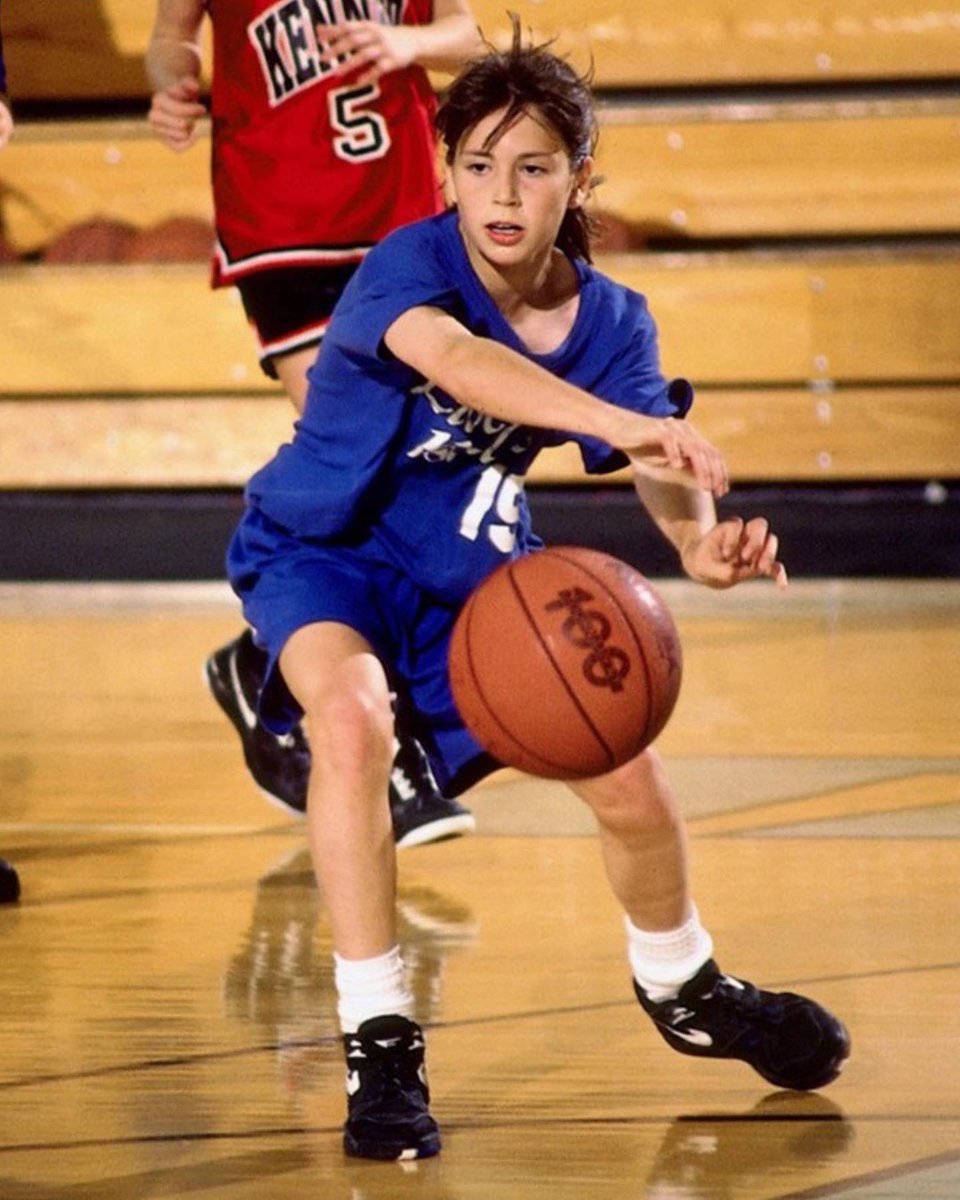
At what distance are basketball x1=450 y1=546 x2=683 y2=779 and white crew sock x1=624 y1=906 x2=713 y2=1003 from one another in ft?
0.82

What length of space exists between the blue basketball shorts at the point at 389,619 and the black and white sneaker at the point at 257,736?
3.14 feet

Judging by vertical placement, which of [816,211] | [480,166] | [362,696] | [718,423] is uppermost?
[480,166]

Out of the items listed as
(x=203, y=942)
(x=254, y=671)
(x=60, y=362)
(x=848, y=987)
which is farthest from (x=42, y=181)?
(x=848, y=987)

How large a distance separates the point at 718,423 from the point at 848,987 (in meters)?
4.20

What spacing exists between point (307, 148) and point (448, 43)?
40 cm

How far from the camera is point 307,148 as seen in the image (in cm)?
408

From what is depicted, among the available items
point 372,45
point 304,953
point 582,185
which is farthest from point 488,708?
point 372,45

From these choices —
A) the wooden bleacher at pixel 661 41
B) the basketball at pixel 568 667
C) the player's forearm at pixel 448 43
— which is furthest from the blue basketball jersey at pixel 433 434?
the wooden bleacher at pixel 661 41

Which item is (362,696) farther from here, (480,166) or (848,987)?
(848,987)

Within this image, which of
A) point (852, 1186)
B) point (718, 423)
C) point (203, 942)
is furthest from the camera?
point (718, 423)

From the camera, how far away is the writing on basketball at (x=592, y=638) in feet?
7.68

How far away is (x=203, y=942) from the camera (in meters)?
3.12

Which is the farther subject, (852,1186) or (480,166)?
(480,166)

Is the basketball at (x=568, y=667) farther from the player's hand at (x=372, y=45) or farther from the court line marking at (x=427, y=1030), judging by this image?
the player's hand at (x=372, y=45)
